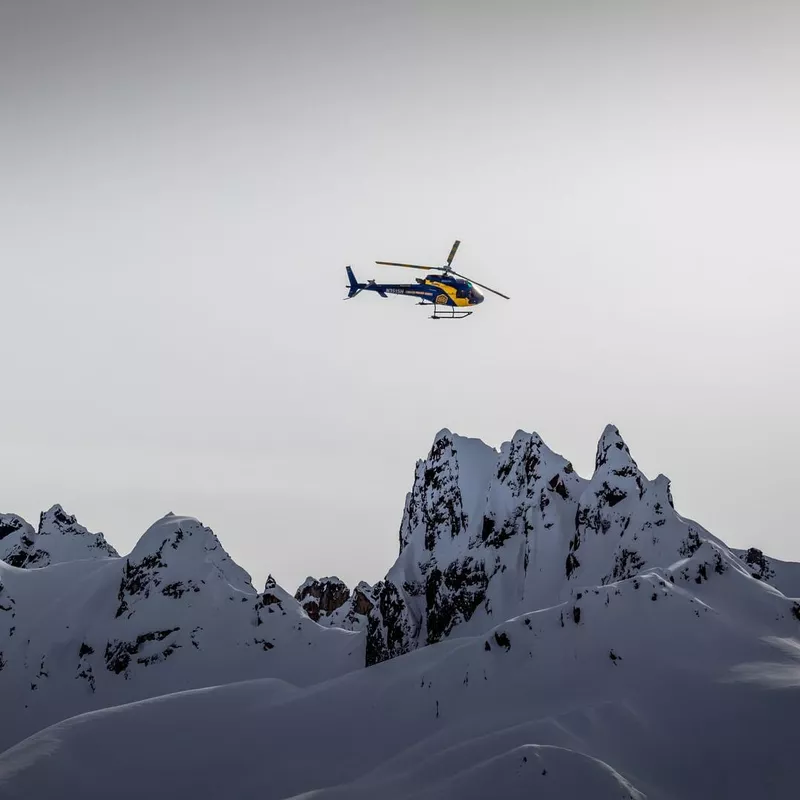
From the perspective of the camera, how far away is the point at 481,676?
100250mm

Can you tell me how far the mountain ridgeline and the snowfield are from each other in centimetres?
40

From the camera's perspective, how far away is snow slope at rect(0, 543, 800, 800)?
78438 mm

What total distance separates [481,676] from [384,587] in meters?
59.2

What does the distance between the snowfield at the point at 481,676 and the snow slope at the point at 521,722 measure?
0.21 metres

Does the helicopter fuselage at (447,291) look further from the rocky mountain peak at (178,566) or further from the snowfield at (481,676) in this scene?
the rocky mountain peak at (178,566)

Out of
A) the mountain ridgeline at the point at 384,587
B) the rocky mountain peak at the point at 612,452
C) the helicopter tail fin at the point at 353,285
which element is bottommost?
the mountain ridgeline at the point at 384,587

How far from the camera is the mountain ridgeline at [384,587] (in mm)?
146750

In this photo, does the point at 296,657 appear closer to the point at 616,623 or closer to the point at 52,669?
the point at 52,669

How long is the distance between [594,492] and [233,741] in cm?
6641

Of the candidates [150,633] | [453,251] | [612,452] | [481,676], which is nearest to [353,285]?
[453,251]

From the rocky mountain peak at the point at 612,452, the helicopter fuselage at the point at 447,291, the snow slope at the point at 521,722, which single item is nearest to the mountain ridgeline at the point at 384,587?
the rocky mountain peak at the point at 612,452

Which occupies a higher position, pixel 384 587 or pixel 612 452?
pixel 612 452

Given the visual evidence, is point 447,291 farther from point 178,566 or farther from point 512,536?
point 178,566

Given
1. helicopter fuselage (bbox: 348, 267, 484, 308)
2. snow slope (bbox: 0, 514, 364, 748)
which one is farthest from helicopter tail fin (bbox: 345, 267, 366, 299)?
snow slope (bbox: 0, 514, 364, 748)
